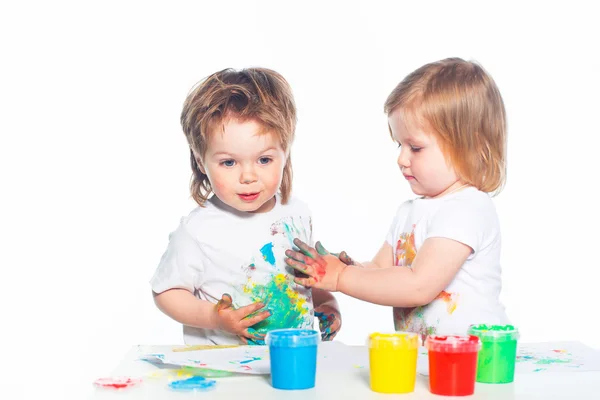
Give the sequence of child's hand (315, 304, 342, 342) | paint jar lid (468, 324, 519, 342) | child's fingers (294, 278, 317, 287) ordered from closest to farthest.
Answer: paint jar lid (468, 324, 519, 342) → child's fingers (294, 278, 317, 287) → child's hand (315, 304, 342, 342)

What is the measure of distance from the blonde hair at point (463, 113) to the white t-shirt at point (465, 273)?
66 mm

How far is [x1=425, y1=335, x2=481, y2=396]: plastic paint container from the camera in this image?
140 centimetres

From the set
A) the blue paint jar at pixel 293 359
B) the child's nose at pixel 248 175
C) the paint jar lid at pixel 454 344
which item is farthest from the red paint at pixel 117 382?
the child's nose at pixel 248 175

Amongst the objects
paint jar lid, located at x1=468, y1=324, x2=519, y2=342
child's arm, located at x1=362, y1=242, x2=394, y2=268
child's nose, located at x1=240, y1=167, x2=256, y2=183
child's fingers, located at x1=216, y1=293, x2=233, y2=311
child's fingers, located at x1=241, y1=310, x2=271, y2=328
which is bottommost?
child's fingers, located at x1=241, y1=310, x2=271, y2=328

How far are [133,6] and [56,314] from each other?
1472 mm

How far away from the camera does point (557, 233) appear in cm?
398

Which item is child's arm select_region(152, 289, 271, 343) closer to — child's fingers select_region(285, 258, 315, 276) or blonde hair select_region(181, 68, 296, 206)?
child's fingers select_region(285, 258, 315, 276)

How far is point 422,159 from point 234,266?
1.77 feet

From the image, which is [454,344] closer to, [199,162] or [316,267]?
[316,267]

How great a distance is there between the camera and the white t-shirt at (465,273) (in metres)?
1.94

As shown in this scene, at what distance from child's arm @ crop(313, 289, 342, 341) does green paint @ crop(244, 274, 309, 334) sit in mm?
118

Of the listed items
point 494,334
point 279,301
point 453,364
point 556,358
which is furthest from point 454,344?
point 279,301

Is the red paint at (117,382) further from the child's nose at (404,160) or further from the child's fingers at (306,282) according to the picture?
the child's nose at (404,160)

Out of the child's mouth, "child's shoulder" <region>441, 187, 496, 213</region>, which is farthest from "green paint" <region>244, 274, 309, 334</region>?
"child's shoulder" <region>441, 187, 496, 213</region>
